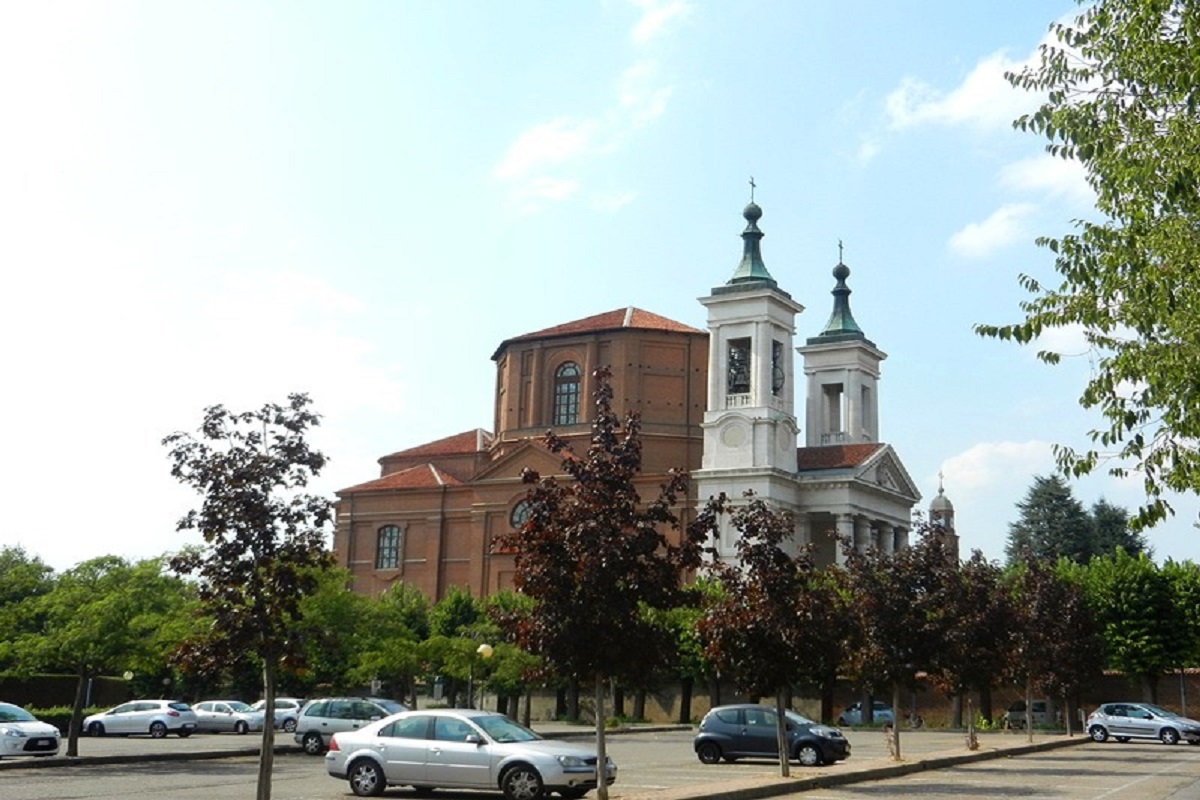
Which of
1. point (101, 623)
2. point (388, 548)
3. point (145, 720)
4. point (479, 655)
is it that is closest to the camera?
point (101, 623)

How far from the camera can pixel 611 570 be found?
18.4m

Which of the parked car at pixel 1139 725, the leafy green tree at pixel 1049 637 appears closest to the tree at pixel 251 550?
the leafy green tree at pixel 1049 637

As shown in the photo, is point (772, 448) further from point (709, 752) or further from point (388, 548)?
point (709, 752)

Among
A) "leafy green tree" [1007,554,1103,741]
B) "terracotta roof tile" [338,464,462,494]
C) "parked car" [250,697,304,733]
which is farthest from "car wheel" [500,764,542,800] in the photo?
"terracotta roof tile" [338,464,462,494]

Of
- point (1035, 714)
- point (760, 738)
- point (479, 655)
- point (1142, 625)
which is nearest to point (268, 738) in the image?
point (760, 738)

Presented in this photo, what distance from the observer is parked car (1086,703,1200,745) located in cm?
4191

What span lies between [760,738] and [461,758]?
1139cm

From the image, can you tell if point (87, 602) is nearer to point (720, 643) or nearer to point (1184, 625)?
point (720, 643)

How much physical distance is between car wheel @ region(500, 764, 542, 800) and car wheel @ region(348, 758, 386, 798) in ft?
8.02

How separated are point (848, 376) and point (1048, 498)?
63.1 feet

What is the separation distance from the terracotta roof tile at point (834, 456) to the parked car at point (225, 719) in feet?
107

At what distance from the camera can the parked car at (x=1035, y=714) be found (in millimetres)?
52625

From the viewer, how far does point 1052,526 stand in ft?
283

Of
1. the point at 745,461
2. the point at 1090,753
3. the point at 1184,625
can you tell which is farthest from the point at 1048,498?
the point at 1090,753
